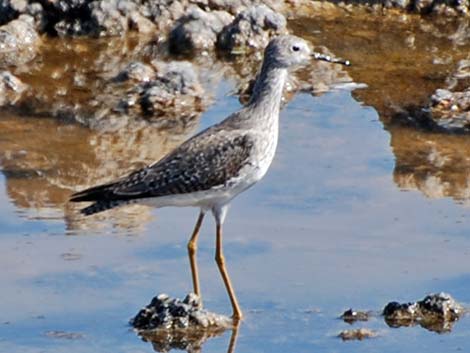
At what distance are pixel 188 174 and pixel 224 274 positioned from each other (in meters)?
0.59

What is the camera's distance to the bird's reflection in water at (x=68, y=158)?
366 inches

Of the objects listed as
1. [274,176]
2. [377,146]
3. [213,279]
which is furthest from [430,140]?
[213,279]

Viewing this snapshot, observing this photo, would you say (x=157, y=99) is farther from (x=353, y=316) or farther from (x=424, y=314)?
(x=424, y=314)

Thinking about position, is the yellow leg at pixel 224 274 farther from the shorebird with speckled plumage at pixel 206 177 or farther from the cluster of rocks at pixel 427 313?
the cluster of rocks at pixel 427 313

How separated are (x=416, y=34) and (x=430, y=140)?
328 centimetres

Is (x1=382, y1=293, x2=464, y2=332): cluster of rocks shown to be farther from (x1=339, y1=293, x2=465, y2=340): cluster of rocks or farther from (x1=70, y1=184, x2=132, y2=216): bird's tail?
(x1=70, y1=184, x2=132, y2=216): bird's tail

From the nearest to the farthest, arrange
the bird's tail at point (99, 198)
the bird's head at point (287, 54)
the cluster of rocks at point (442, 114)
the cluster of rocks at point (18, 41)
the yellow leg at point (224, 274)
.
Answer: the yellow leg at point (224, 274) < the bird's tail at point (99, 198) < the bird's head at point (287, 54) < the cluster of rocks at point (442, 114) < the cluster of rocks at point (18, 41)

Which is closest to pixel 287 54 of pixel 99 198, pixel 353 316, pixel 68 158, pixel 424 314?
pixel 99 198

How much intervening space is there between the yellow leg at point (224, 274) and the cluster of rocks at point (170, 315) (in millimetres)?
241

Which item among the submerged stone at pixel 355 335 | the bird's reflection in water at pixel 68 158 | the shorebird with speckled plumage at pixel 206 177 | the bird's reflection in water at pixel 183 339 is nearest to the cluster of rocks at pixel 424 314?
the submerged stone at pixel 355 335

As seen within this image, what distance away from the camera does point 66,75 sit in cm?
1245

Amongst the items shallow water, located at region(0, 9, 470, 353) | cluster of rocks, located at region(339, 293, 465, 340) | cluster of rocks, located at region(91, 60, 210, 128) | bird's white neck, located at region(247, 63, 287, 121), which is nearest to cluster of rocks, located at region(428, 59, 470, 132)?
shallow water, located at region(0, 9, 470, 353)

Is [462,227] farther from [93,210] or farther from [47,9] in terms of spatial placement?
[47,9]

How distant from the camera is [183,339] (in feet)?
24.9
